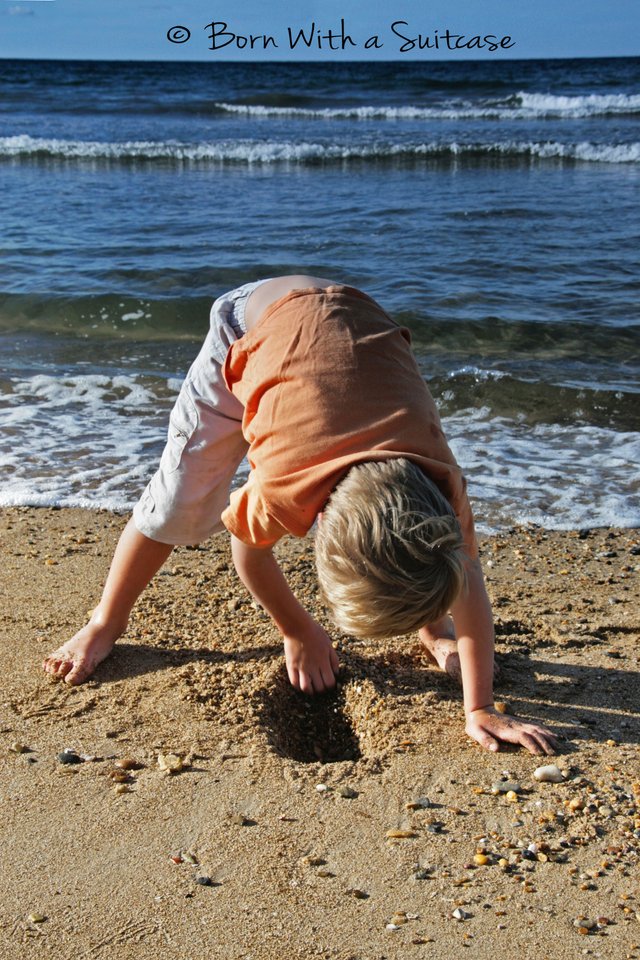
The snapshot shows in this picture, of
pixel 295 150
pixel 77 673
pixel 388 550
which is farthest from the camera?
pixel 295 150

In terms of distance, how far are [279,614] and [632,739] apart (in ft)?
3.40

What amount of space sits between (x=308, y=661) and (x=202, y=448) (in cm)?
71

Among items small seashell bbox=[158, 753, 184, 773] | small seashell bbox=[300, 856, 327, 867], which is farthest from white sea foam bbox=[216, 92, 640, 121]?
small seashell bbox=[300, 856, 327, 867]

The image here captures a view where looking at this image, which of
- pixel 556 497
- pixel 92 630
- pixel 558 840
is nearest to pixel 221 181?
pixel 556 497

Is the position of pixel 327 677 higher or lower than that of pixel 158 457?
lower

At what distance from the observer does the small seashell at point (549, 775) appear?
8.06ft

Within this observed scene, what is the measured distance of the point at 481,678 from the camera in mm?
2641

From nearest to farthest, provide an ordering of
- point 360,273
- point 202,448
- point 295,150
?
1. point 202,448
2. point 360,273
3. point 295,150

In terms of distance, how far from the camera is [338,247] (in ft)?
30.6

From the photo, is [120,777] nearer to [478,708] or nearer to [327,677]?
[327,677]

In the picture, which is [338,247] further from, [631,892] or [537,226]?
[631,892]

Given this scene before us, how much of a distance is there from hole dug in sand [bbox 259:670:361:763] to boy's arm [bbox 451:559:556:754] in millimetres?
360

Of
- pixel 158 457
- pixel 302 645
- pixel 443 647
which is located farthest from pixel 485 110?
pixel 302 645

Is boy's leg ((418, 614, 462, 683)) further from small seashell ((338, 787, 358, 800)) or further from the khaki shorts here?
the khaki shorts
